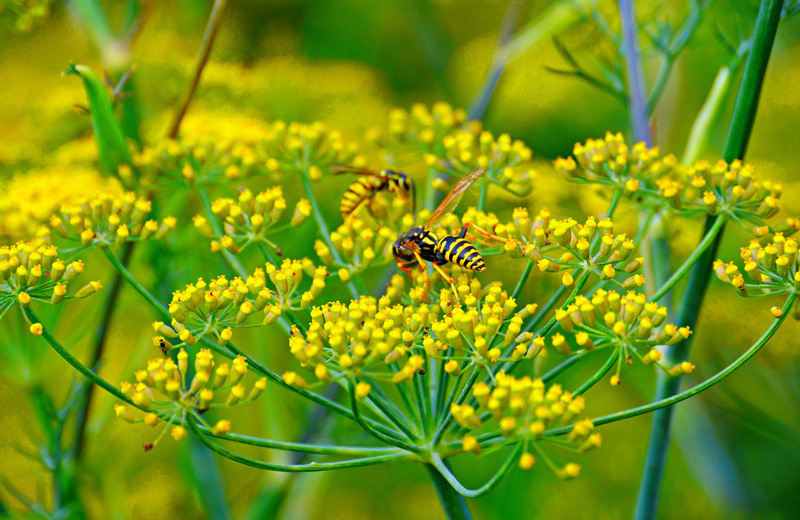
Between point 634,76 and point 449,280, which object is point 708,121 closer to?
point 634,76

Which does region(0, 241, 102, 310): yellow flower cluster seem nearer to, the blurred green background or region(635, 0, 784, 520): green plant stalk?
the blurred green background

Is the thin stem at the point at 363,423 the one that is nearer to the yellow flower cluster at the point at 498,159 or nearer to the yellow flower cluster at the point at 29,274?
the yellow flower cluster at the point at 29,274

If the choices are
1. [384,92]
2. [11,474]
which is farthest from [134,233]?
[384,92]

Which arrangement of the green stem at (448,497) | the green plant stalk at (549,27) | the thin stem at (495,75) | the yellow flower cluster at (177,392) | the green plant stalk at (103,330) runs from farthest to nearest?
the green plant stalk at (549,27)
the thin stem at (495,75)
the green plant stalk at (103,330)
the green stem at (448,497)
the yellow flower cluster at (177,392)

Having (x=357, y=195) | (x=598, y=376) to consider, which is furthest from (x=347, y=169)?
(x=598, y=376)

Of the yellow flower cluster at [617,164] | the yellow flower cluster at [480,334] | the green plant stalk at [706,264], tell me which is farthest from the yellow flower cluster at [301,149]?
the green plant stalk at [706,264]
